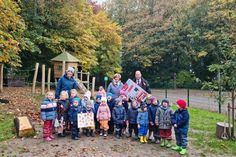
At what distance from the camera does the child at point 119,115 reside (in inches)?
343

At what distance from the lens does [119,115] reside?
8.72 meters

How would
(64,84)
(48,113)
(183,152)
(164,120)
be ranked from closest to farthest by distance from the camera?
1. (183,152)
2. (164,120)
3. (48,113)
4. (64,84)

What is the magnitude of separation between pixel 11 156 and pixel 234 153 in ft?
17.6

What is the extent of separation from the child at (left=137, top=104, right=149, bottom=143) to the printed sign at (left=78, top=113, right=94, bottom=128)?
1.27 meters

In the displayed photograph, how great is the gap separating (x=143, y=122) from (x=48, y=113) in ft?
8.12

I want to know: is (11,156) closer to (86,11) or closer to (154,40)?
(86,11)

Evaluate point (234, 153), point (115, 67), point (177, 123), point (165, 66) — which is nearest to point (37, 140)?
point (177, 123)

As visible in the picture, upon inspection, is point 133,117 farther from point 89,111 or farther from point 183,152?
point 183,152

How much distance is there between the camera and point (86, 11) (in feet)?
82.5

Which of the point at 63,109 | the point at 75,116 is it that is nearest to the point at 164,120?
the point at 75,116

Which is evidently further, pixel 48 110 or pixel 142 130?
pixel 142 130

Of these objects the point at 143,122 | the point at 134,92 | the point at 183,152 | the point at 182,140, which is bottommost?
the point at 183,152

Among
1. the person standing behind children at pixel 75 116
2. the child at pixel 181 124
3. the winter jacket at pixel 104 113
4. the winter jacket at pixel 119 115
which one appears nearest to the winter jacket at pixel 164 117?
the child at pixel 181 124

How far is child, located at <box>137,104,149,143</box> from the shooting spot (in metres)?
8.43
